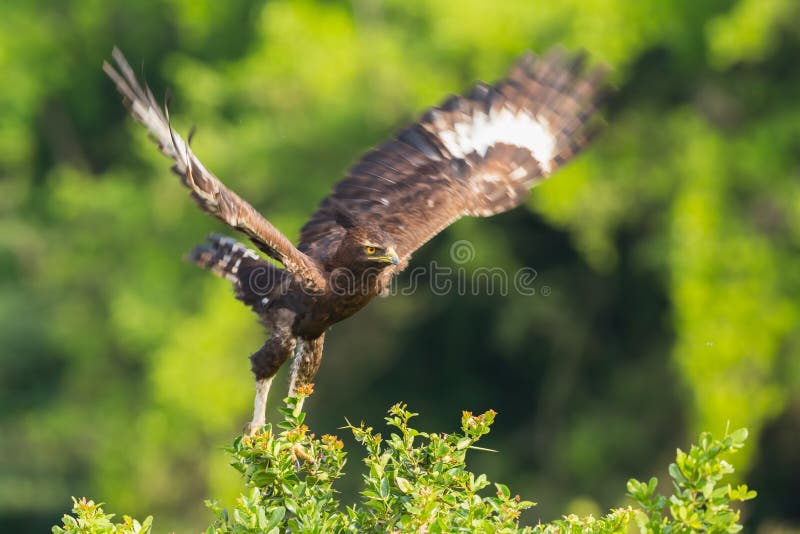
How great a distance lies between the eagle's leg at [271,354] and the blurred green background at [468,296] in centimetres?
933

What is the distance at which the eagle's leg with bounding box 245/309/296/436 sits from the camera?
7.87 metres

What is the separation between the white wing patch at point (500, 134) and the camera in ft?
30.7

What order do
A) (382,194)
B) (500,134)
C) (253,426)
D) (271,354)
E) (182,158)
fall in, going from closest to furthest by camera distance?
(182,158) < (253,426) < (271,354) < (382,194) < (500,134)

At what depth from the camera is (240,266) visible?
852cm

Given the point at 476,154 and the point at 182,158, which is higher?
the point at 476,154

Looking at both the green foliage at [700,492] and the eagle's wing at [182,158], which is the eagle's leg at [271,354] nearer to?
the eagle's wing at [182,158]

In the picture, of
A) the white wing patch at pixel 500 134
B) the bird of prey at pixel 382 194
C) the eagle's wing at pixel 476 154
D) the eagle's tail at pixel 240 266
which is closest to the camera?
the bird of prey at pixel 382 194

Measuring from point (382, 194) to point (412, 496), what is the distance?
4.11 m

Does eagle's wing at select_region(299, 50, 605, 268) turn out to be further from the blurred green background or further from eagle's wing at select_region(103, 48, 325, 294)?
the blurred green background

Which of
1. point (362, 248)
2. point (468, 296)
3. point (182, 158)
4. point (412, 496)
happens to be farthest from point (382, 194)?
point (468, 296)

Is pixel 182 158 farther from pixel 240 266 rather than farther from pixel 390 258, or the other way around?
pixel 240 266

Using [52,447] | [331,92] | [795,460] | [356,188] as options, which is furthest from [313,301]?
[52,447]

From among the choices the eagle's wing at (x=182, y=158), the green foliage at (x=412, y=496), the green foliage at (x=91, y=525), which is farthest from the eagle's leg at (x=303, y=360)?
the green foliage at (x=91, y=525)

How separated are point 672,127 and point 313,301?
40.7 ft
